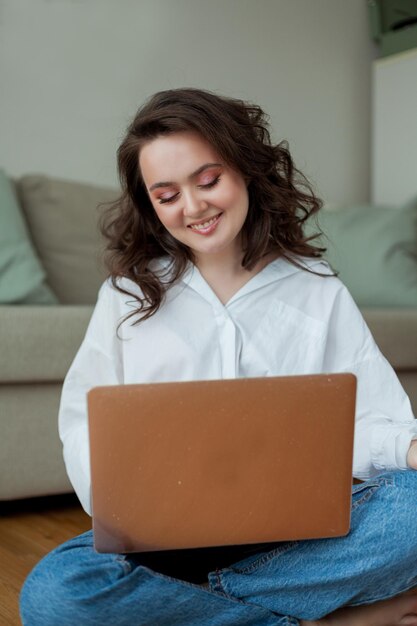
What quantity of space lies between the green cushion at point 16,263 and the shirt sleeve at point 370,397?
39.0 inches

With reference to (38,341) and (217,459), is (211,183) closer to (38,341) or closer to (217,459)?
(217,459)

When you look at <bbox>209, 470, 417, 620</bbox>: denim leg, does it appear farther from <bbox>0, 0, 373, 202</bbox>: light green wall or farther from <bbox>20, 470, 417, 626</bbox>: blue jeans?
Answer: <bbox>0, 0, 373, 202</bbox>: light green wall

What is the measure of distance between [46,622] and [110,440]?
10.5 inches

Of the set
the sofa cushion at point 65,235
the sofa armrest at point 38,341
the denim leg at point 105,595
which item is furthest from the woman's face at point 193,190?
the sofa cushion at point 65,235

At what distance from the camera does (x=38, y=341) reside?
177 centimetres

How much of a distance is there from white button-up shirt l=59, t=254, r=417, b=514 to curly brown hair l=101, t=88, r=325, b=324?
0.03 meters

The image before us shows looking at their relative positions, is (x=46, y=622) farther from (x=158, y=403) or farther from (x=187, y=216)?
(x=187, y=216)

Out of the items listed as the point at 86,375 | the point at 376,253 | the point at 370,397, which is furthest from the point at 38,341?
the point at 376,253

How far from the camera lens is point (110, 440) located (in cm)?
92

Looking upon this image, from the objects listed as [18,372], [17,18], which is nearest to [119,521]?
[18,372]

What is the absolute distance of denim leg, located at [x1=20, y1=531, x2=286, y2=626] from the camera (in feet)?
3.32

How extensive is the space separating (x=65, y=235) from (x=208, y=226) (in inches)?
47.9

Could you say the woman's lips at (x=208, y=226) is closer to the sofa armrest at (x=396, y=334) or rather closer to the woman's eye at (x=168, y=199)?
the woman's eye at (x=168, y=199)

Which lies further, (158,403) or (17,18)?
(17,18)
